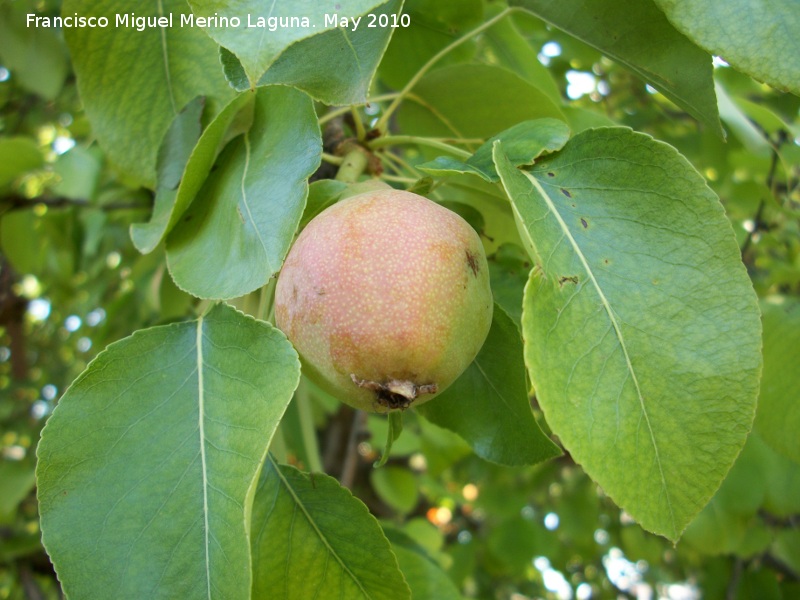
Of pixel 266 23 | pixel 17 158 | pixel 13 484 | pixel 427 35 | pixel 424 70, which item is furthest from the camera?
pixel 13 484

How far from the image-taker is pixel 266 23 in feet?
2.02

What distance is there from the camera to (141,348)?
0.78 m

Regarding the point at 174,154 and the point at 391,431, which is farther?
the point at 174,154

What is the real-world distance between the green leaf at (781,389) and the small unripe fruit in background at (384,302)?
66 centimetres

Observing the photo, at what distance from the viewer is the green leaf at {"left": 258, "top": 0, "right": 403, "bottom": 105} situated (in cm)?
76

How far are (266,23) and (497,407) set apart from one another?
53cm

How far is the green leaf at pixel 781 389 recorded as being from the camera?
3.54ft

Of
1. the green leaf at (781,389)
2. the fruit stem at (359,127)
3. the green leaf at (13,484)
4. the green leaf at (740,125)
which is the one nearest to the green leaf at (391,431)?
the fruit stem at (359,127)

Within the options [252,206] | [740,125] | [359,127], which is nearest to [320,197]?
[252,206]

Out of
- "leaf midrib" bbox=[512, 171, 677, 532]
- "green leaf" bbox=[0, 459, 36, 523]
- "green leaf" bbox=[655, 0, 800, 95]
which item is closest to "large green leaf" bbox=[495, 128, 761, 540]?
"leaf midrib" bbox=[512, 171, 677, 532]

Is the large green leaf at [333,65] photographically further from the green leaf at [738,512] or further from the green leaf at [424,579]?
the green leaf at [738,512]

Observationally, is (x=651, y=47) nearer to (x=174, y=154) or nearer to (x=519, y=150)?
(x=519, y=150)

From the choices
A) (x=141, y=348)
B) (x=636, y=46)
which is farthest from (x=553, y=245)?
(x=141, y=348)

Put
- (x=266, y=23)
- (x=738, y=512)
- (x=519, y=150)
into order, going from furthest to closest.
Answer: (x=738, y=512)
(x=519, y=150)
(x=266, y=23)
